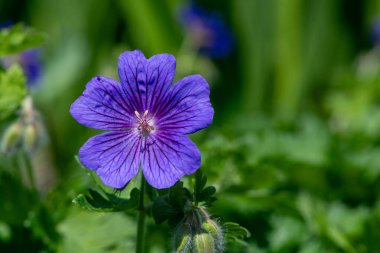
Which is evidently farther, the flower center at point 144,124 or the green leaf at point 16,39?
the green leaf at point 16,39

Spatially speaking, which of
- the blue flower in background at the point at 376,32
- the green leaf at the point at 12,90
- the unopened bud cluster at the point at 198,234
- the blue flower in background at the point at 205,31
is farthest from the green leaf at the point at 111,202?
the blue flower in background at the point at 376,32

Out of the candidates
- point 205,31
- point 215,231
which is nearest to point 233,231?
point 215,231

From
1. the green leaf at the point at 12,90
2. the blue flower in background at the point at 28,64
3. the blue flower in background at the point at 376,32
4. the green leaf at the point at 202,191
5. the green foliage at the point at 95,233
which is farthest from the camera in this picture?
the blue flower in background at the point at 376,32

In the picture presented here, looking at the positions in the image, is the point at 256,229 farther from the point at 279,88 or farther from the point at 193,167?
the point at 279,88

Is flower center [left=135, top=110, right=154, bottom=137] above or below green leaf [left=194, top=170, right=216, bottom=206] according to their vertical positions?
above

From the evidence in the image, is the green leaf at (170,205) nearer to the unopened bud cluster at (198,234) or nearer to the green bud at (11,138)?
the unopened bud cluster at (198,234)

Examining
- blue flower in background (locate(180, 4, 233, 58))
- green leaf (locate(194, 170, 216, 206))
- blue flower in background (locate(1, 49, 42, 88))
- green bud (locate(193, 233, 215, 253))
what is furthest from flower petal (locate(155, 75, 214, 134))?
blue flower in background (locate(180, 4, 233, 58))

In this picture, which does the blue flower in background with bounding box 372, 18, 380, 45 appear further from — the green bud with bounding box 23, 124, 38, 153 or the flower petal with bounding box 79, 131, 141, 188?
the flower petal with bounding box 79, 131, 141, 188
